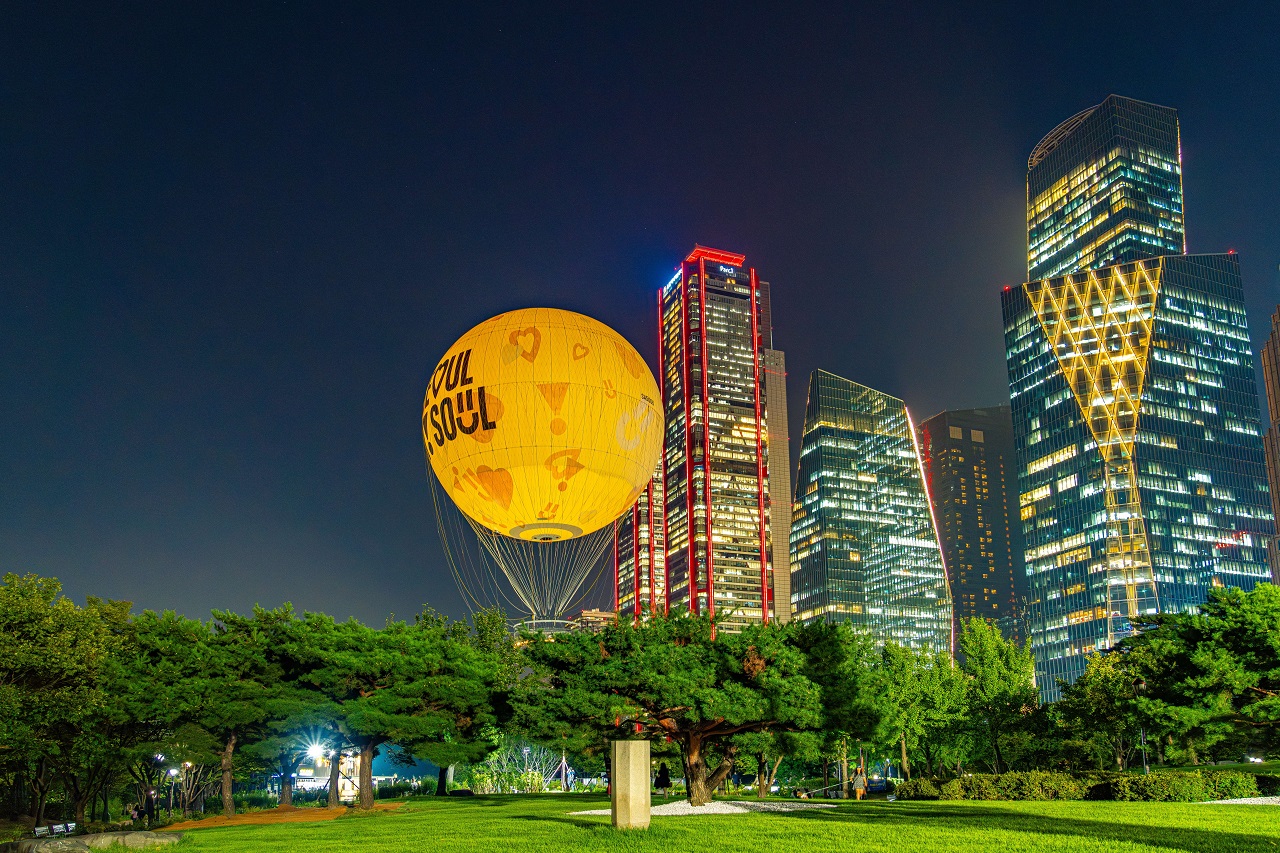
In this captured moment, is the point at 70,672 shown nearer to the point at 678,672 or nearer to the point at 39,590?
the point at 39,590

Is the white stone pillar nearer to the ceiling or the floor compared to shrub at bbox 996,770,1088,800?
nearer to the ceiling

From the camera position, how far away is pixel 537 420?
25703 mm

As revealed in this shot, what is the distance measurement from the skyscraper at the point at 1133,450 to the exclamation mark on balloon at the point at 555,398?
159987 mm

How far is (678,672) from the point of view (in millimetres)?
33031

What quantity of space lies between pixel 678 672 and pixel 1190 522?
533 feet

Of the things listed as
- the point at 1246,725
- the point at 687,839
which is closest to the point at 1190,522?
the point at 1246,725

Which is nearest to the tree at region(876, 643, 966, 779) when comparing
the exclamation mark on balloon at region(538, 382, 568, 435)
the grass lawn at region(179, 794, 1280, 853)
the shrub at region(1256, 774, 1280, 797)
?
the shrub at region(1256, 774, 1280, 797)

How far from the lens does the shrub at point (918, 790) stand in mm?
39469

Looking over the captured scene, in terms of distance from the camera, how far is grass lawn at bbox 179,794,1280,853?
62.2ft

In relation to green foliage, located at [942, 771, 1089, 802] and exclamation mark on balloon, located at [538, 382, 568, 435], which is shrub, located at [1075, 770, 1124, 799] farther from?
exclamation mark on balloon, located at [538, 382, 568, 435]

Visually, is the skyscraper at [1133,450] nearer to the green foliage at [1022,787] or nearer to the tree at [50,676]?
the green foliage at [1022,787]

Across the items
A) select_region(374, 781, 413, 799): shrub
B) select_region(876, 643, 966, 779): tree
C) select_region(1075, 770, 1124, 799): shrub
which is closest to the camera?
select_region(1075, 770, 1124, 799): shrub

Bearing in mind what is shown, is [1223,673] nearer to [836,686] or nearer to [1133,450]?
[836,686]

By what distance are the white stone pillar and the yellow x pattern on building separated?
158m
